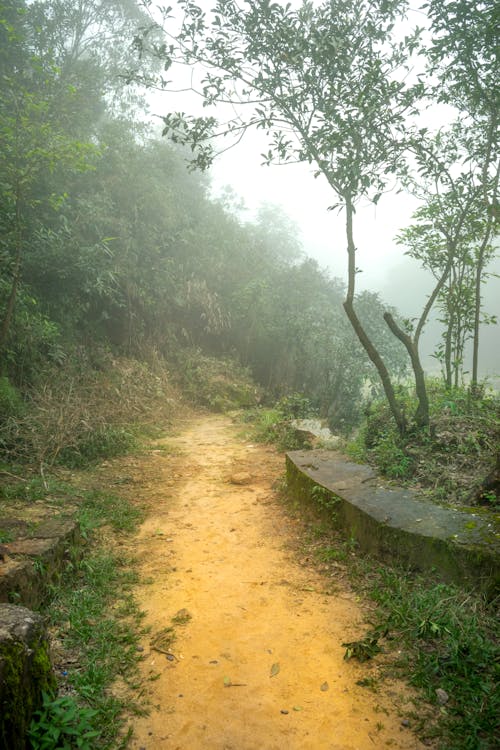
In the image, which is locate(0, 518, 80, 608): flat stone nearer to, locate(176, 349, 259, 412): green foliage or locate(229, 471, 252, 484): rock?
locate(229, 471, 252, 484): rock

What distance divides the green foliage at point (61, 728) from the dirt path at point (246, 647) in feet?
0.96

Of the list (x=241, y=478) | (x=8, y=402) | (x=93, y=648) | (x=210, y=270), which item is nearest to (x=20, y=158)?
(x=8, y=402)

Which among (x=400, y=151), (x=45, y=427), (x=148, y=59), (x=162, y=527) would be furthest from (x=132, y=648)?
(x=148, y=59)

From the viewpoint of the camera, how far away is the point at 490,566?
9.91 feet

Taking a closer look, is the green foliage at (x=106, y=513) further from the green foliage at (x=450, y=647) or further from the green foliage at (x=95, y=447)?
the green foliage at (x=450, y=647)

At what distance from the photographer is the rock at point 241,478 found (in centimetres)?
615

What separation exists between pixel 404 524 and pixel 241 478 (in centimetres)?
291

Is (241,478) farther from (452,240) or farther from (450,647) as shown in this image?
(452,240)

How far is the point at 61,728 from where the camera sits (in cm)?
197

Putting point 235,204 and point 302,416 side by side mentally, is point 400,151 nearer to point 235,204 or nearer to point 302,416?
point 302,416

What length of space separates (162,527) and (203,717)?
2542 millimetres

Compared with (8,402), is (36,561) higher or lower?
lower

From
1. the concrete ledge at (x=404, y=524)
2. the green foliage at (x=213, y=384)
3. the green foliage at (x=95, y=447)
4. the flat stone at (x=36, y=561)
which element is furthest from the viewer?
the green foliage at (x=213, y=384)

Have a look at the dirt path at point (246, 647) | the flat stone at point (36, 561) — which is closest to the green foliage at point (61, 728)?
the dirt path at point (246, 647)
